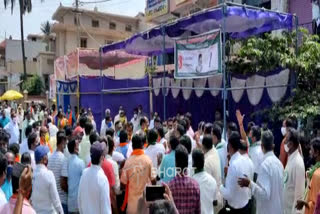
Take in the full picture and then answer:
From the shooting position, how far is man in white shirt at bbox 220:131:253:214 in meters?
4.58

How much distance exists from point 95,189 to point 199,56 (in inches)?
246

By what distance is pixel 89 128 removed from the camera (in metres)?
6.64

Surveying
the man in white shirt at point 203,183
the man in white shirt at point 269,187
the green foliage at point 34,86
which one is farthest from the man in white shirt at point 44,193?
the green foliage at point 34,86

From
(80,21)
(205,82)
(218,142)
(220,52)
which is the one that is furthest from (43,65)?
(218,142)

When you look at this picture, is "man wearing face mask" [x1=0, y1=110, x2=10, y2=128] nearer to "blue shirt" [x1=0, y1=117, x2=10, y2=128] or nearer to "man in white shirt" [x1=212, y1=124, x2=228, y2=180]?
"blue shirt" [x1=0, y1=117, x2=10, y2=128]

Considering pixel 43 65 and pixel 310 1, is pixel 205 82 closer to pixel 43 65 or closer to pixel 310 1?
pixel 310 1

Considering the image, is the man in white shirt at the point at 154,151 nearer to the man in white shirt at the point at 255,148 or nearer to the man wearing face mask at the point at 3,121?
the man in white shirt at the point at 255,148

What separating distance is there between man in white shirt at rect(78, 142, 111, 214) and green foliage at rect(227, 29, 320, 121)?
5.46 meters

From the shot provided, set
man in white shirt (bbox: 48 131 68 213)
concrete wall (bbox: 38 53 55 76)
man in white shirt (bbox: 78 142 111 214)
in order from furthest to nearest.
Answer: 1. concrete wall (bbox: 38 53 55 76)
2. man in white shirt (bbox: 48 131 68 213)
3. man in white shirt (bbox: 78 142 111 214)

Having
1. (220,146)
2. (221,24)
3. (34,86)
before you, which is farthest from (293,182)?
(34,86)

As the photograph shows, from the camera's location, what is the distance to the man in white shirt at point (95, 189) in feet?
13.6

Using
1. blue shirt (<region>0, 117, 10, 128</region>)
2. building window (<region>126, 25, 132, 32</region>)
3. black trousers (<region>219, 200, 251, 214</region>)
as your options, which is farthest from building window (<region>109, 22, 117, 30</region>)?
black trousers (<region>219, 200, 251, 214</region>)

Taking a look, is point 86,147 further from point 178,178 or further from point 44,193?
point 178,178

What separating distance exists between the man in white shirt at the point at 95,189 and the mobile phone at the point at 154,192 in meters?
1.27
